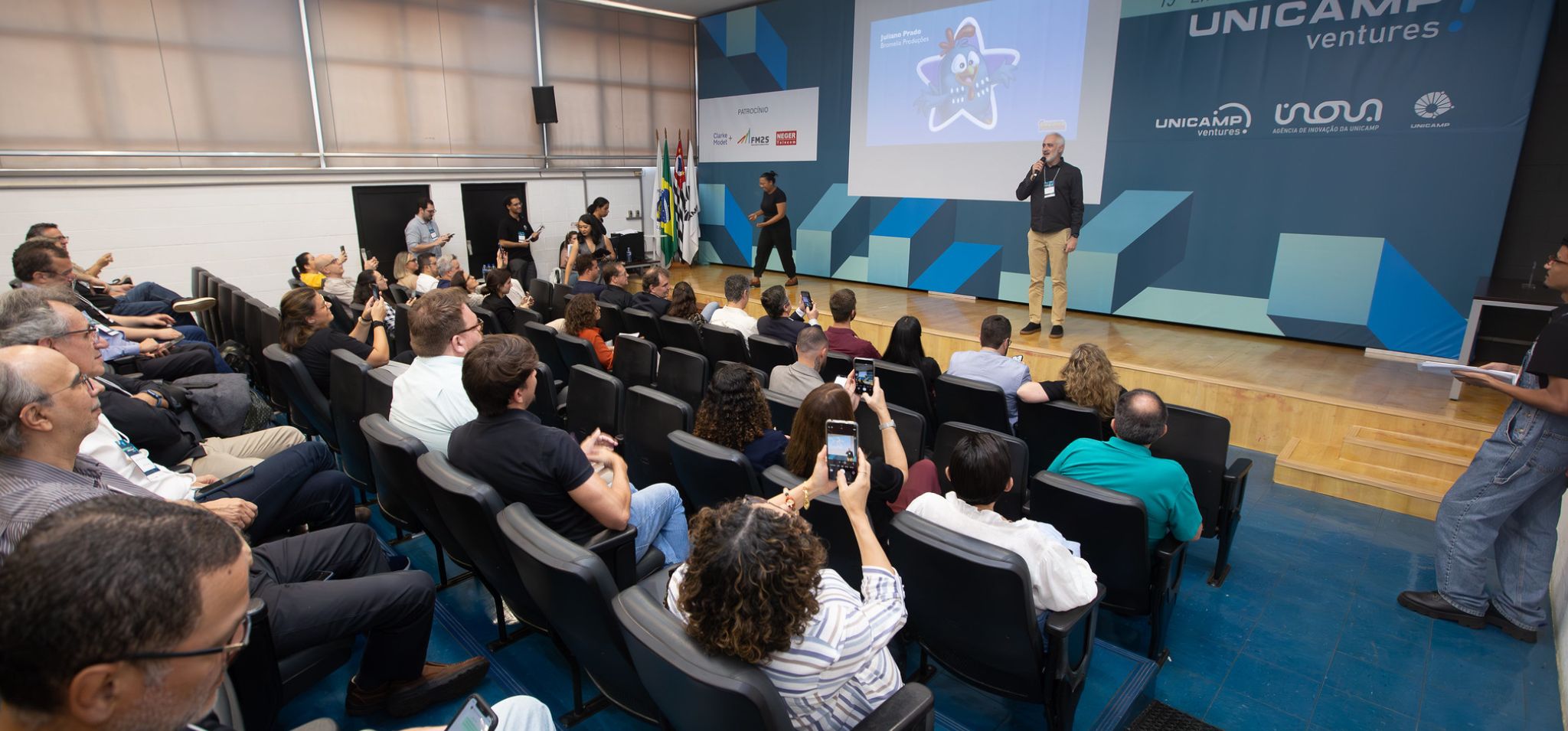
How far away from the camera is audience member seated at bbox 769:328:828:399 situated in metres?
3.54

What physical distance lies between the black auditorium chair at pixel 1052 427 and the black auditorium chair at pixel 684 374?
1.66 meters

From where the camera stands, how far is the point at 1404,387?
5.10 meters

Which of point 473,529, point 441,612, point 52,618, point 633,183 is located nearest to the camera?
point 52,618

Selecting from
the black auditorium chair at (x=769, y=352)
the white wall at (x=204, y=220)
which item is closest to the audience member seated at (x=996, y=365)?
the black auditorium chair at (x=769, y=352)

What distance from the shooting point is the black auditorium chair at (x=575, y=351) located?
4.32 meters

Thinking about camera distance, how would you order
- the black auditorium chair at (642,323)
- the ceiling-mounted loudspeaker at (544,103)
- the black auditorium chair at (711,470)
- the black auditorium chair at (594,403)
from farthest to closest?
the ceiling-mounted loudspeaker at (544,103), the black auditorium chair at (642,323), the black auditorium chair at (594,403), the black auditorium chair at (711,470)

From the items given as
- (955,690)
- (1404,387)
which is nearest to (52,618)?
(955,690)

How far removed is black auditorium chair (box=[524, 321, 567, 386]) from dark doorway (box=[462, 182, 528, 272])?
5.61 meters

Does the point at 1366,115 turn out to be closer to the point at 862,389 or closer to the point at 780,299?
the point at 780,299

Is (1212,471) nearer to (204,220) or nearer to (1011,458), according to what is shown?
(1011,458)

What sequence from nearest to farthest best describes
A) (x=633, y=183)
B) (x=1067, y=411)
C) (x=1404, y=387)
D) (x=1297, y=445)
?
(x=1067, y=411), (x=1297, y=445), (x=1404, y=387), (x=633, y=183)

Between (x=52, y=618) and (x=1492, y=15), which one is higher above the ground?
(x=1492, y=15)

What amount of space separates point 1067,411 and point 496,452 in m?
2.40

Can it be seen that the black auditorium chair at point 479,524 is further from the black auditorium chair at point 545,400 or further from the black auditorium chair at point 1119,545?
the black auditorium chair at point 1119,545
